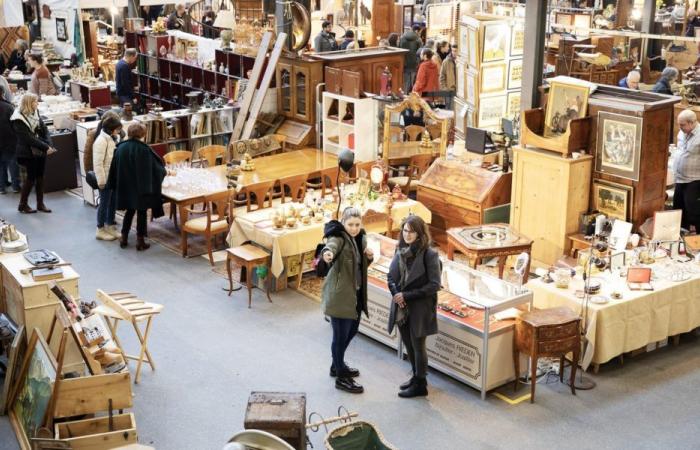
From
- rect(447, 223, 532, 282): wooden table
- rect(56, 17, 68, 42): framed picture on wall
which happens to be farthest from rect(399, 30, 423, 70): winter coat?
rect(447, 223, 532, 282): wooden table

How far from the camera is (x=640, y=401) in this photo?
301 inches

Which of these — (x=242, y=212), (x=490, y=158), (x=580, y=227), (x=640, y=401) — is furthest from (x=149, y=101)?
(x=640, y=401)

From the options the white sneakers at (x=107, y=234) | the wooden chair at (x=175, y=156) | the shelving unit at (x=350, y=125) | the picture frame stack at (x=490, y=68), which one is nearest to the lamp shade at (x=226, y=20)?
the shelving unit at (x=350, y=125)

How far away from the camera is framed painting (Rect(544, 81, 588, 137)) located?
9.88m

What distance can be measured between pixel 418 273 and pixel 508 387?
141 cm

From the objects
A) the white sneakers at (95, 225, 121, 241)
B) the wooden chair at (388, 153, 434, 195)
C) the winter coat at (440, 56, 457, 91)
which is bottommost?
the white sneakers at (95, 225, 121, 241)

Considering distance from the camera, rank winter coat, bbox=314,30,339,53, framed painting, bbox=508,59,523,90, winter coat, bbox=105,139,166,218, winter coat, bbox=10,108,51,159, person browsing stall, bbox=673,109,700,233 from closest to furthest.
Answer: person browsing stall, bbox=673,109,700,233
winter coat, bbox=105,139,166,218
winter coat, bbox=10,108,51,159
framed painting, bbox=508,59,523,90
winter coat, bbox=314,30,339,53

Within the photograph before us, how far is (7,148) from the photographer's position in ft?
42.1

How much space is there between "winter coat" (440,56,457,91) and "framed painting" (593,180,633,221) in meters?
7.47

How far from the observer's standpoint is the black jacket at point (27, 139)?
1191 cm

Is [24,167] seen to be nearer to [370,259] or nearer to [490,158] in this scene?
[490,158]

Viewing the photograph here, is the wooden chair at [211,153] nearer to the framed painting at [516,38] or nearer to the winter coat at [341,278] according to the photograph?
the framed painting at [516,38]

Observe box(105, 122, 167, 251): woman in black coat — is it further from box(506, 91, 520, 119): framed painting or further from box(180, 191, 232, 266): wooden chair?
box(506, 91, 520, 119): framed painting

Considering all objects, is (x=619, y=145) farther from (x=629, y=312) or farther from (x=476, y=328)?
(x=476, y=328)
